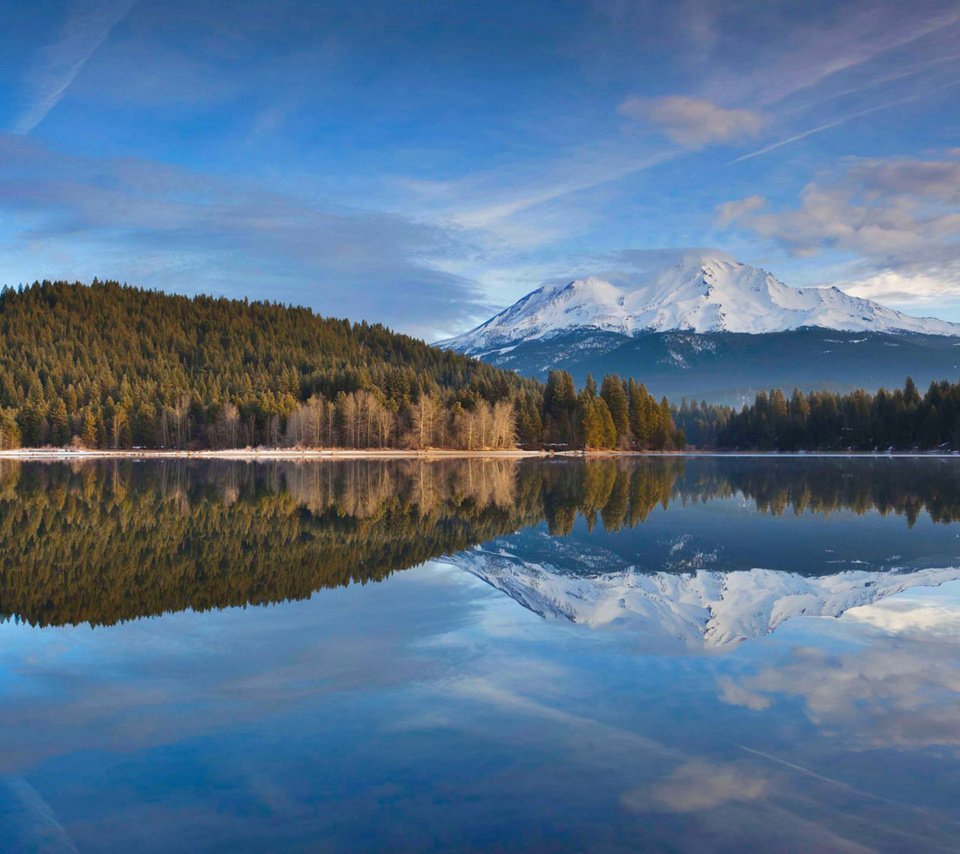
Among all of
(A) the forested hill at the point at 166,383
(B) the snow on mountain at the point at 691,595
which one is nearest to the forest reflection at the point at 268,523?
(B) the snow on mountain at the point at 691,595

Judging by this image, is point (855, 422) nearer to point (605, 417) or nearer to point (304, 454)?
point (605, 417)

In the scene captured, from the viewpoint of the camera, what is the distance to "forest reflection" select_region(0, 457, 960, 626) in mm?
16906

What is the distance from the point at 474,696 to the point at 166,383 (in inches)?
5898

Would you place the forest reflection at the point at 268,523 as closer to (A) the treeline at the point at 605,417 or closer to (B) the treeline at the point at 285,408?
(B) the treeline at the point at 285,408

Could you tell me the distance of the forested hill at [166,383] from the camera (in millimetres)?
132750

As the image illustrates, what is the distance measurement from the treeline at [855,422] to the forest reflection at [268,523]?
87786 millimetres

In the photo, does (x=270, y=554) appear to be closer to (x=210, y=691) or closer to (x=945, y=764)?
(x=210, y=691)

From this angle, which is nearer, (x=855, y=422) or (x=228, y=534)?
(x=228, y=534)

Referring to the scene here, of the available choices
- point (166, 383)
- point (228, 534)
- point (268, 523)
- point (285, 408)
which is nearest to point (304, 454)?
point (285, 408)

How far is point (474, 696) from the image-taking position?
10.4 meters

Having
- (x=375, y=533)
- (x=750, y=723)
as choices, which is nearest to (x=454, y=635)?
(x=750, y=723)

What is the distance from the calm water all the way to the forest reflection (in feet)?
0.63

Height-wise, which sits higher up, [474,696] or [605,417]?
[605,417]

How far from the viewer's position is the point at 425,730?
9.09 metres
